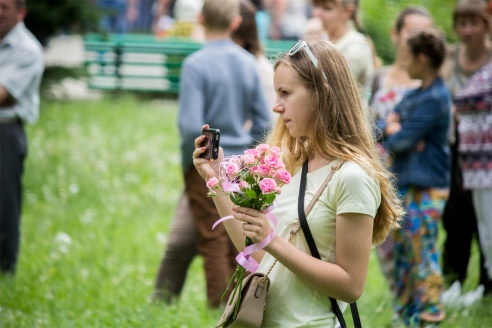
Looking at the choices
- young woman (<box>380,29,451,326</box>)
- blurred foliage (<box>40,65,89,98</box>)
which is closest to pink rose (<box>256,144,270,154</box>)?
young woman (<box>380,29,451,326</box>)

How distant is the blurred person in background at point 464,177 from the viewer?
6.50 m

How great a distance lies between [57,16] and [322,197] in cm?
1102

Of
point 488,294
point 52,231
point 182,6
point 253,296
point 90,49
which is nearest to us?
point 253,296

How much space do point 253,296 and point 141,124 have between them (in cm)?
1005

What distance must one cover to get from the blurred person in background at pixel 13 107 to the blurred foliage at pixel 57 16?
6.47m

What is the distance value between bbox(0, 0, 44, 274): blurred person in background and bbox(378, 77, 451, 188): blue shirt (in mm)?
2779

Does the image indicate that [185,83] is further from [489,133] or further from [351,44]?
[489,133]

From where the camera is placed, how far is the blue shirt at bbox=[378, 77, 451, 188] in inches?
225

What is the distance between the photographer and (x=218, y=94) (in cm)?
595

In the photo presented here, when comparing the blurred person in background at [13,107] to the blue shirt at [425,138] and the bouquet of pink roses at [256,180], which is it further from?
the bouquet of pink roses at [256,180]

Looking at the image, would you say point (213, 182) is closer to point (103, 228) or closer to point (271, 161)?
point (271, 161)

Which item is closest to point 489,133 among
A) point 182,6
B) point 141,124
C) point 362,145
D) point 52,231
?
point 362,145

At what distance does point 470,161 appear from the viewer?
6344mm

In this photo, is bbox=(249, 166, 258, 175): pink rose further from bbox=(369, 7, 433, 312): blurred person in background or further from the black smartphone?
bbox=(369, 7, 433, 312): blurred person in background
